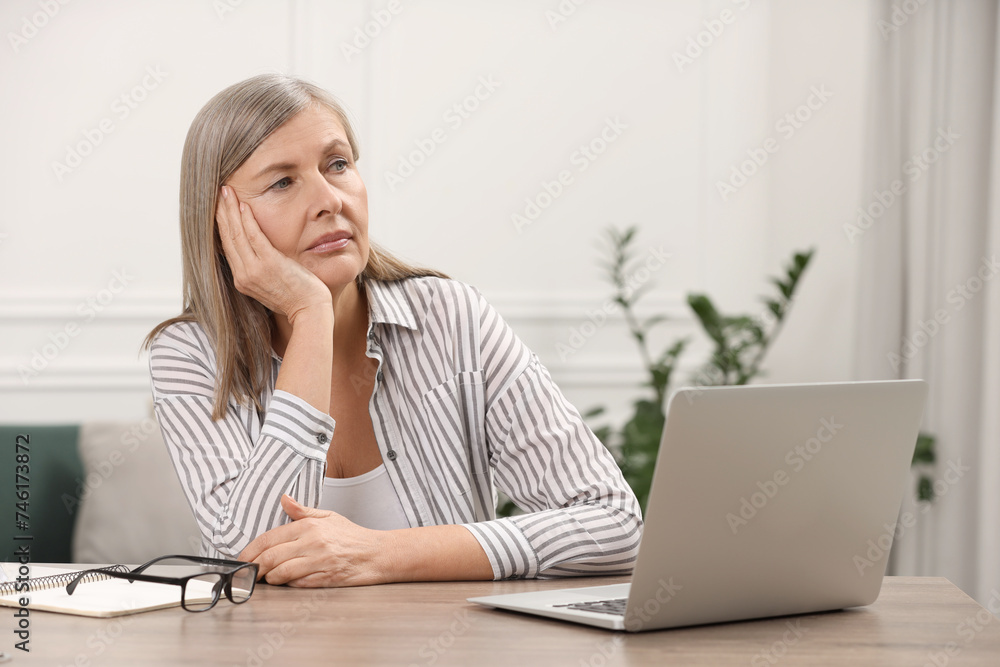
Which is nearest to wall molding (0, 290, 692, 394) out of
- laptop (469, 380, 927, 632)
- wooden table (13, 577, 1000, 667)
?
wooden table (13, 577, 1000, 667)

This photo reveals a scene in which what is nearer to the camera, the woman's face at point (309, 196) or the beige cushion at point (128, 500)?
the woman's face at point (309, 196)

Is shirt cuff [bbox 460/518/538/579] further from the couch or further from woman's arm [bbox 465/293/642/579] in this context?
the couch

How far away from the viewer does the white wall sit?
2.98m

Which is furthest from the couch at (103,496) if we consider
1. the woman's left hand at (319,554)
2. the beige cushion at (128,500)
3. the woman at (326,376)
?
the woman's left hand at (319,554)

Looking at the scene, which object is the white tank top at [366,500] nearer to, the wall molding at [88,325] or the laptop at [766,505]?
the laptop at [766,505]

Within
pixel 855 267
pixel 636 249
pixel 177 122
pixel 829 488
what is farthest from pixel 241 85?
pixel 855 267

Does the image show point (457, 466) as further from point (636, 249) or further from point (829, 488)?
point (636, 249)

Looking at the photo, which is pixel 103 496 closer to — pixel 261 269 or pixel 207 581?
pixel 261 269

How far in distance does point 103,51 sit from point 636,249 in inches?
74.8

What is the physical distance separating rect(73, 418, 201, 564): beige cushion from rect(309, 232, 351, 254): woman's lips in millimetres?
992

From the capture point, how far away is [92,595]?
955mm

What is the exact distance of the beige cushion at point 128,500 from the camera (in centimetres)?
214

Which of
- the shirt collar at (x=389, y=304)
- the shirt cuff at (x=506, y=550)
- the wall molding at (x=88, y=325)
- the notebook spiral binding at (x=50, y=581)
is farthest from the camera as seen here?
the wall molding at (x=88, y=325)

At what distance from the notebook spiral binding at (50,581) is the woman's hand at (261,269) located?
0.50m
